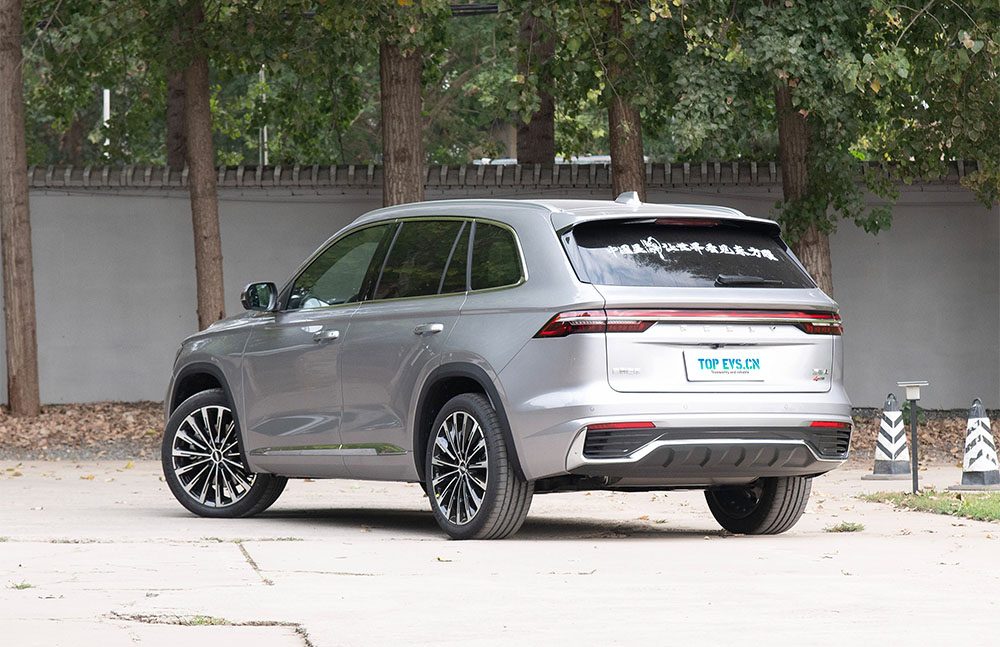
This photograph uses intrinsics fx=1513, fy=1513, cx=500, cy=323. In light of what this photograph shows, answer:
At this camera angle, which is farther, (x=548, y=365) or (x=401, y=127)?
(x=401, y=127)

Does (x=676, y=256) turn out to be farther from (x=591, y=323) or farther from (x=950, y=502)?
(x=950, y=502)

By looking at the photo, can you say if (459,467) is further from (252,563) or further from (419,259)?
(252,563)

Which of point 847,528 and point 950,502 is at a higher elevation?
point 847,528

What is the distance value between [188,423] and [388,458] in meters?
1.89

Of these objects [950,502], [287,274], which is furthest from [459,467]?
[287,274]

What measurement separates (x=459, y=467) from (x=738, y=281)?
171 centimetres

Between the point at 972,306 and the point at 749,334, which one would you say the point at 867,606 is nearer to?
the point at 749,334

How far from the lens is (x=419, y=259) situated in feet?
27.5

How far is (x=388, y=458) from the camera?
26.9ft

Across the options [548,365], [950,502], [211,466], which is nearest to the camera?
[548,365]

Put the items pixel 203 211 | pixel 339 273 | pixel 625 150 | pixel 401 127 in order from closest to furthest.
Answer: pixel 339 273
pixel 401 127
pixel 625 150
pixel 203 211

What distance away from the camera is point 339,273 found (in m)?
8.88

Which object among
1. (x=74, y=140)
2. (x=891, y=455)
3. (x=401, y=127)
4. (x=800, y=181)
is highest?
(x=74, y=140)

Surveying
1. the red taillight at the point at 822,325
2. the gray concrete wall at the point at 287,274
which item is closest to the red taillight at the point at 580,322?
the red taillight at the point at 822,325
